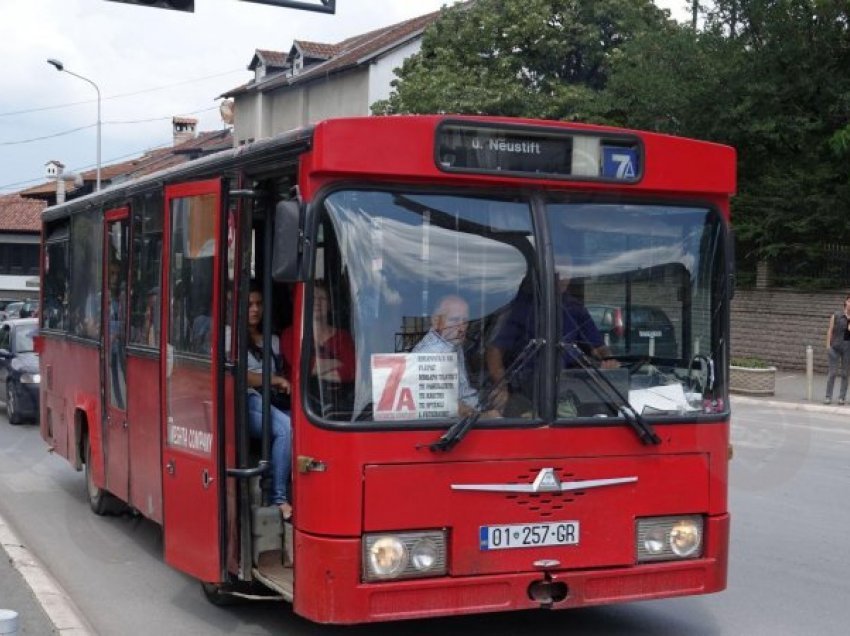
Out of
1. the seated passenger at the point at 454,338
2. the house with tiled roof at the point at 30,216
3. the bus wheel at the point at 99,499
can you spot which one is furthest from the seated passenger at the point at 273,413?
the house with tiled roof at the point at 30,216

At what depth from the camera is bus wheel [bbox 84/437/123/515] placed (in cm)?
1051

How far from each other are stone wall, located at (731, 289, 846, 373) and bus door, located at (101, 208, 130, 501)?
67.8 feet

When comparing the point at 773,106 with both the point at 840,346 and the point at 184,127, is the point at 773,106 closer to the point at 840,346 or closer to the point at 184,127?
the point at 840,346

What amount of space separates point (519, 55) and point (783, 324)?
46.9 feet

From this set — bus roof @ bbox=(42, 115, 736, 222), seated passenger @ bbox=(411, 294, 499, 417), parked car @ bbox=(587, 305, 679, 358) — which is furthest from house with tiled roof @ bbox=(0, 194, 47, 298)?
seated passenger @ bbox=(411, 294, 499, 417)

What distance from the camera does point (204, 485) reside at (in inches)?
268

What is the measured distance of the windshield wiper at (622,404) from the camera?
6004mm

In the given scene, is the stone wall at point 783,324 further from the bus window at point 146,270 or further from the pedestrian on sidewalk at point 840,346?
the bus window at point 146,270

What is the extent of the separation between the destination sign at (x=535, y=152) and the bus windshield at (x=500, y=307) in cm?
15

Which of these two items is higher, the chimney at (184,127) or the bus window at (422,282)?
the chimney at (184,127)

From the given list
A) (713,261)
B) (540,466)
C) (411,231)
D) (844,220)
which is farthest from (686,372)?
(844,220)

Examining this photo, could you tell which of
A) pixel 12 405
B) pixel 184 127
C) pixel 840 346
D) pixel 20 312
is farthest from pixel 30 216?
pixel 840 346

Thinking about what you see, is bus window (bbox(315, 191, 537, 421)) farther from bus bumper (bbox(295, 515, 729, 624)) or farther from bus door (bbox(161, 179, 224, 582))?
bus door (bbox(161, 179, 224, 582))

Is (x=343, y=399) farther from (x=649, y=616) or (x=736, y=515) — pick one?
(x=736, y=515)
